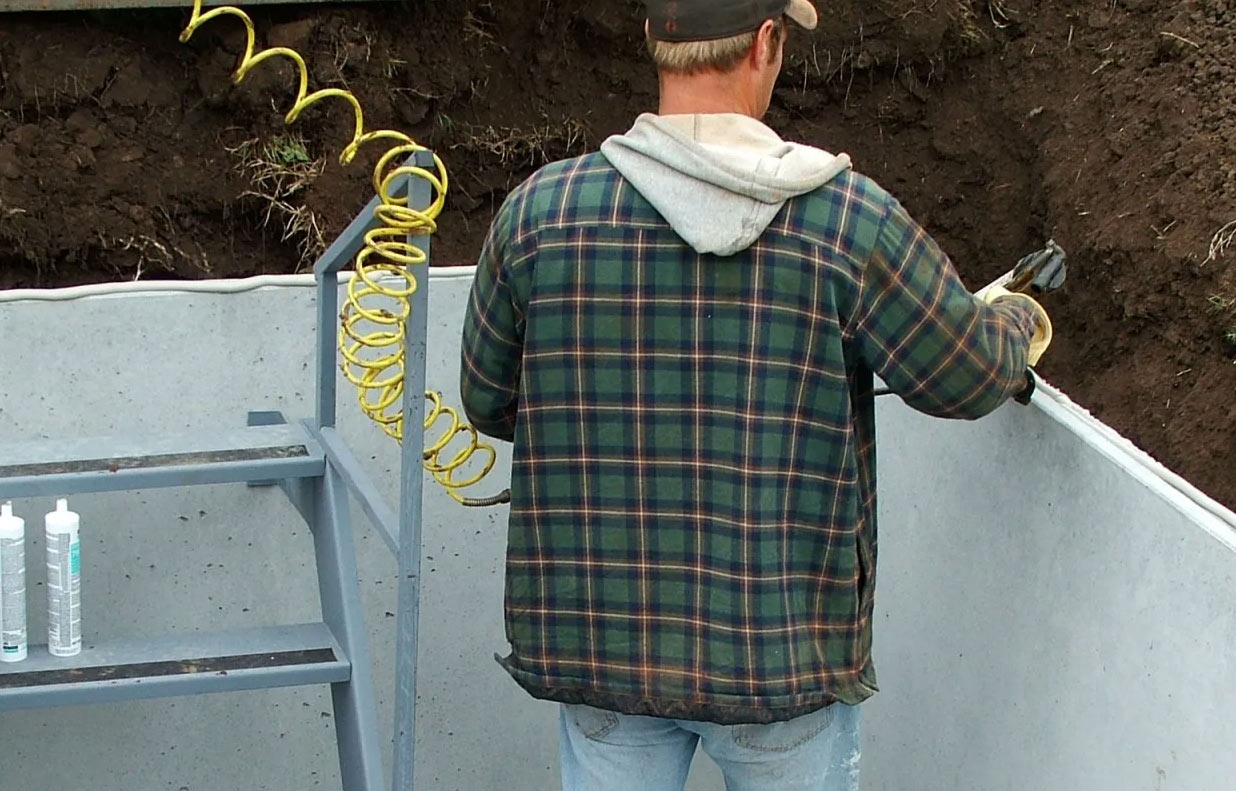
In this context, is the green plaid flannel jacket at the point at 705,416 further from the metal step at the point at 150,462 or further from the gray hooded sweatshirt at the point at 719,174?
the metal step at the point at 150,462

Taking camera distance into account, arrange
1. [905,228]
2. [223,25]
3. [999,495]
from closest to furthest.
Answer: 1. [905,228]
2. [999,495]
3. [223,25]

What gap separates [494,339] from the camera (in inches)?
69.2

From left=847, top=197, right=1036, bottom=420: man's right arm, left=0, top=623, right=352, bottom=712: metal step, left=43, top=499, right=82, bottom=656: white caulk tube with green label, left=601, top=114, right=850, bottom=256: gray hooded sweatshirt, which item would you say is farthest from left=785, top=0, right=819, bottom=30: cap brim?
left=43, top=499, right=82, bottom=656: white caulk tube with green label

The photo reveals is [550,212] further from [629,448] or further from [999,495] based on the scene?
[999,495]

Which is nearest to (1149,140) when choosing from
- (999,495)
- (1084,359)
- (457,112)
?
(1084,359)

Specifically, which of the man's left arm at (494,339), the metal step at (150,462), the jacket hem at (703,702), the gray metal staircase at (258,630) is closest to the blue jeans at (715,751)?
the jacket hem at (703,702)

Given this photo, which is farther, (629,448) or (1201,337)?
(1201,337)

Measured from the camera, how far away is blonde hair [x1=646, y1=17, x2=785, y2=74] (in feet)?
5.27

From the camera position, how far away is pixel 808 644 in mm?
1714

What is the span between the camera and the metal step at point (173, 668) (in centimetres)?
206

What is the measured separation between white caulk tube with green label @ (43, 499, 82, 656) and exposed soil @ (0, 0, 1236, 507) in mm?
831

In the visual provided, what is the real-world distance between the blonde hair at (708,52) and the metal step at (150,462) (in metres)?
0.90

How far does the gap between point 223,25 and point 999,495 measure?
1754 millimetres

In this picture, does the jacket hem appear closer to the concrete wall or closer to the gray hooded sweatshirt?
the concrete wall
